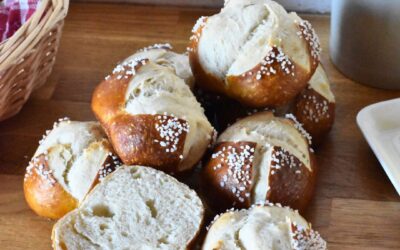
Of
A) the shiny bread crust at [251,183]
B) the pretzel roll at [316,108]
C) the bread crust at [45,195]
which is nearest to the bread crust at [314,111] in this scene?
the pretzel roll at [316,108]

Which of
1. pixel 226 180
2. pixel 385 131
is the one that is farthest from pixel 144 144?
pixel 385 131

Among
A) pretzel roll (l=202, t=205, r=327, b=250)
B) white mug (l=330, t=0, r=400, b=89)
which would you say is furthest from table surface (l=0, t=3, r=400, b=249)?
pretzel roll (l=202, t=205, r=327, b=250)

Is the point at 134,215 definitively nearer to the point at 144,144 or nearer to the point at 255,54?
the point at 144,144

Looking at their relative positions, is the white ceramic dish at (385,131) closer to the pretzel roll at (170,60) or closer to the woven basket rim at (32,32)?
the pretzel roll at (170,60)

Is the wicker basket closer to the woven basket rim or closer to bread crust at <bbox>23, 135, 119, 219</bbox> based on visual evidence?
the woven basket rim

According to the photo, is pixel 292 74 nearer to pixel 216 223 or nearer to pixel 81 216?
pixel 216 223

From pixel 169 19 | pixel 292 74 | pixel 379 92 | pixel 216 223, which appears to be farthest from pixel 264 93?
pixel 169 19
